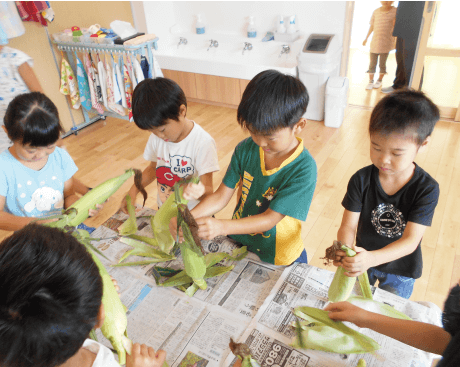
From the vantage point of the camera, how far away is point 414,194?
94cm

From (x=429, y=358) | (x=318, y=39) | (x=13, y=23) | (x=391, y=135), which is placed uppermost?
(x=13, y=23)

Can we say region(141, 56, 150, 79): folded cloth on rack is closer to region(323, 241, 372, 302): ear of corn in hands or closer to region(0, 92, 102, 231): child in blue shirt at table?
region(0, 92, 102, 231): child in blue shirt at table

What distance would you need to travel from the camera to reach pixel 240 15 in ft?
12.3

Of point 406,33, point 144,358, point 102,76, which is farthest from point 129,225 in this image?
point 406,33

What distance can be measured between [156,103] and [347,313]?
2.76ft

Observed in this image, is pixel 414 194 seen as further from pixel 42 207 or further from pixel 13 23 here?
pixel 13 23

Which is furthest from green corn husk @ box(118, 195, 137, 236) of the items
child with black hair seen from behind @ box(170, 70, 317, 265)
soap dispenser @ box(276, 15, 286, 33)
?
soap dispenser @ box(276, 15, 286, 33)

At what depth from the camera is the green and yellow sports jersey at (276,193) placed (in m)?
0.99

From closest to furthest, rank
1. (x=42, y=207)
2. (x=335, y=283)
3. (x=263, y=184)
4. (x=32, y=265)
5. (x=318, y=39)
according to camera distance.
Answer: (x=32, y=265), (x=335, y=283), (x=263, y=184), (x=42, y=207), (x=318, y=39)

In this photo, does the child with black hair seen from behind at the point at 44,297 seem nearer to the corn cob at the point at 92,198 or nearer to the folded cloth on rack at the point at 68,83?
the corn cob at the point at 92,198

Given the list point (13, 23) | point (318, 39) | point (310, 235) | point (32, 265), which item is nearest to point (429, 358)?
point (32, 265)

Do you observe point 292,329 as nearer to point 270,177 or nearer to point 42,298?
point 270,177

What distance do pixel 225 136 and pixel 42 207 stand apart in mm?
2202

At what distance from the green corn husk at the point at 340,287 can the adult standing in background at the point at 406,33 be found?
3038 millimetres
